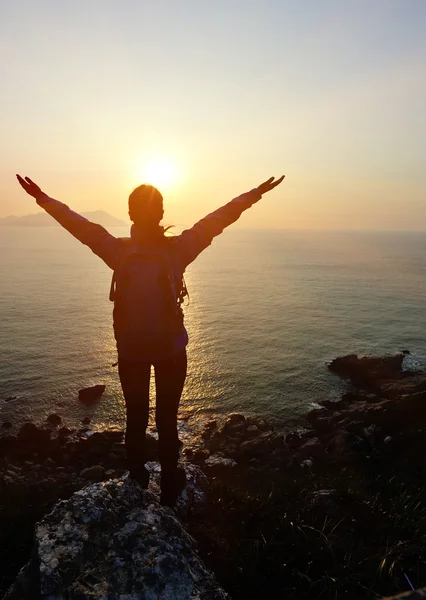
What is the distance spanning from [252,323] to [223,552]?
45139 millimetres

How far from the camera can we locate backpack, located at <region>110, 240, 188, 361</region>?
4133 millimetres

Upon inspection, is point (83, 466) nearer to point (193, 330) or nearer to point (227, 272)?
point (193, 330)

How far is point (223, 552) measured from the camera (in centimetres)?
463

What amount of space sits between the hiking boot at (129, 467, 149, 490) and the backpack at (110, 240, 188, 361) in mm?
1874

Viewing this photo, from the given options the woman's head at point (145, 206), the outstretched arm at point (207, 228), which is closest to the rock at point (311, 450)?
the outstretched arm at point (207, 228)

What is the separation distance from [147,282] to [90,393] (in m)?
26.8

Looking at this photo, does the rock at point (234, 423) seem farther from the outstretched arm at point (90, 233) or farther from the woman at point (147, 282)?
the outstretched arm at point (90, 233)

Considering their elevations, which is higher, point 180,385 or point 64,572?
point 180,385

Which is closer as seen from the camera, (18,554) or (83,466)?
(18,554)

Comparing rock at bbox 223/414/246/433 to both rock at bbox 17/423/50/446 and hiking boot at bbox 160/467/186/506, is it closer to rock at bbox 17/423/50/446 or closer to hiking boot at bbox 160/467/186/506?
rock at bbox 17/423/50/446

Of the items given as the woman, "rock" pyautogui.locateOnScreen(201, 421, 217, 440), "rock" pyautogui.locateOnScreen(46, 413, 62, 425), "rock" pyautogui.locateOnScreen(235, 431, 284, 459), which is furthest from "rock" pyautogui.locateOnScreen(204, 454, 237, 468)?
the woman

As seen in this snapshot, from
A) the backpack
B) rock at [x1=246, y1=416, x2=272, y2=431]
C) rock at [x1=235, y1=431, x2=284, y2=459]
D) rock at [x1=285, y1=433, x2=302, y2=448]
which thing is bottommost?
rock at [x1=246, y1=416, x2=272, y2=431]

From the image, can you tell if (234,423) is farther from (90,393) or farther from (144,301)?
(144,301)

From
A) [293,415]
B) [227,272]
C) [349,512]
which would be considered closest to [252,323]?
[293,415]
